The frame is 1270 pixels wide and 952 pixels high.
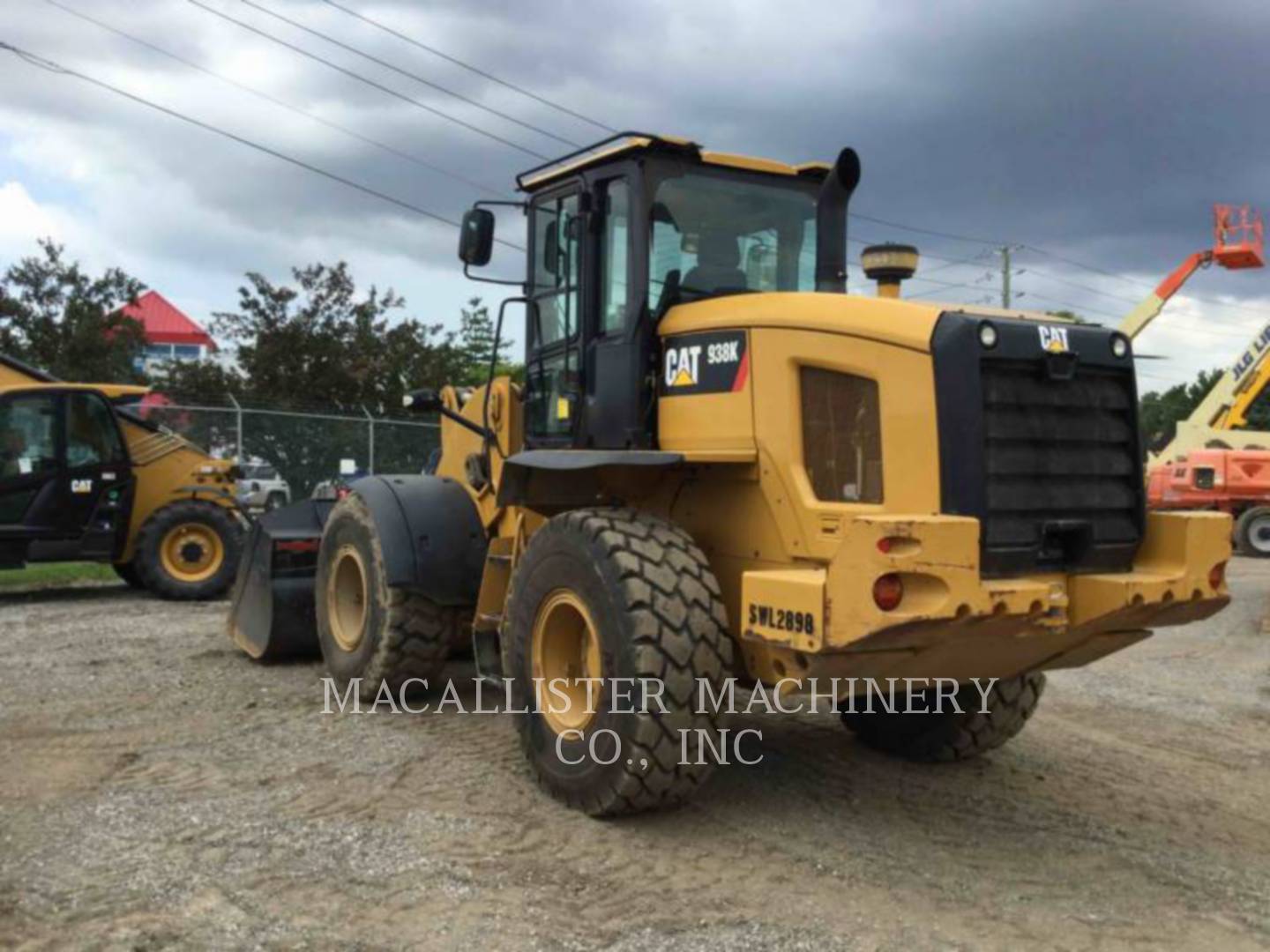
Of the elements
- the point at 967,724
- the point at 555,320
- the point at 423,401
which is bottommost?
the point at 967,724

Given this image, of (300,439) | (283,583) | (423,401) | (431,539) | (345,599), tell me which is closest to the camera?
(431,539)

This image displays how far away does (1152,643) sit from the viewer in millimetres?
10898

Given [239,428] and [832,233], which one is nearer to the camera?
[832,233]

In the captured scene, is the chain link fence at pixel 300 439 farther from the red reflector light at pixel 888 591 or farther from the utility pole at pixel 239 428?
the red reflector light at pixel 888 591

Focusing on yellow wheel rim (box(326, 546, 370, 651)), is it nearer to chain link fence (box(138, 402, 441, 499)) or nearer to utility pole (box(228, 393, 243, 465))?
chain link fence (box(138, 402, 441, 499))

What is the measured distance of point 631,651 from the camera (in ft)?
15.5

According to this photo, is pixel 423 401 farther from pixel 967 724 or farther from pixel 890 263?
pixel 967 724

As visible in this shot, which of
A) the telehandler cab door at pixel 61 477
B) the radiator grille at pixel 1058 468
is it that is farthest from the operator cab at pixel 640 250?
the telehandler cab door at pixel 61 477

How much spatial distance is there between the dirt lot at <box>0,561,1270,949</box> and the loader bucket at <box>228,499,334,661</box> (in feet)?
2.61

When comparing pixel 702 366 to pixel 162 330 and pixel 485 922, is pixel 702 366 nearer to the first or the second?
pixel 485 922

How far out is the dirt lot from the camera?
400 cm

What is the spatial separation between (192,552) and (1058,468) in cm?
1028

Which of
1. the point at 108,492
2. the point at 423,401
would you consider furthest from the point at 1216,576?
the point at 108,492

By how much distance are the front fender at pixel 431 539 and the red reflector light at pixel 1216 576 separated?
3.63 m
